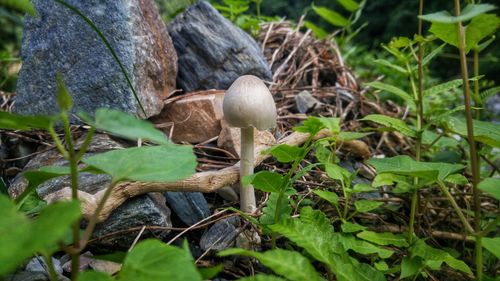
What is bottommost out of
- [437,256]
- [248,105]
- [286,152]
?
[437,256]

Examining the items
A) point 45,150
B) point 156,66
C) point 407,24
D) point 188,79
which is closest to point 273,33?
point 188,79

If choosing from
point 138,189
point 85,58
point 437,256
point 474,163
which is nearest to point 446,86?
point 474,163

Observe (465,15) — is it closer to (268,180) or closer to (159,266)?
(268,180)

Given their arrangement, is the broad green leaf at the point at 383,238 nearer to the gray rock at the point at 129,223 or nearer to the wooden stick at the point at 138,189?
the wooden stick at the point at 138,189

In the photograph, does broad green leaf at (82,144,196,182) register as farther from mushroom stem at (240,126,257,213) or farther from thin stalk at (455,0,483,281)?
thin stalk at (455,0,483,281)

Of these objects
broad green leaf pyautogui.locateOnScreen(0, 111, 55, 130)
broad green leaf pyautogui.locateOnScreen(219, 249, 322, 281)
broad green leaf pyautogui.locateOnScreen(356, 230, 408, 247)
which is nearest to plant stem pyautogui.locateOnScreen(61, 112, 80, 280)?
broad green leaf pyautogui.locateOnScreen(0, 111, 55, 130)
